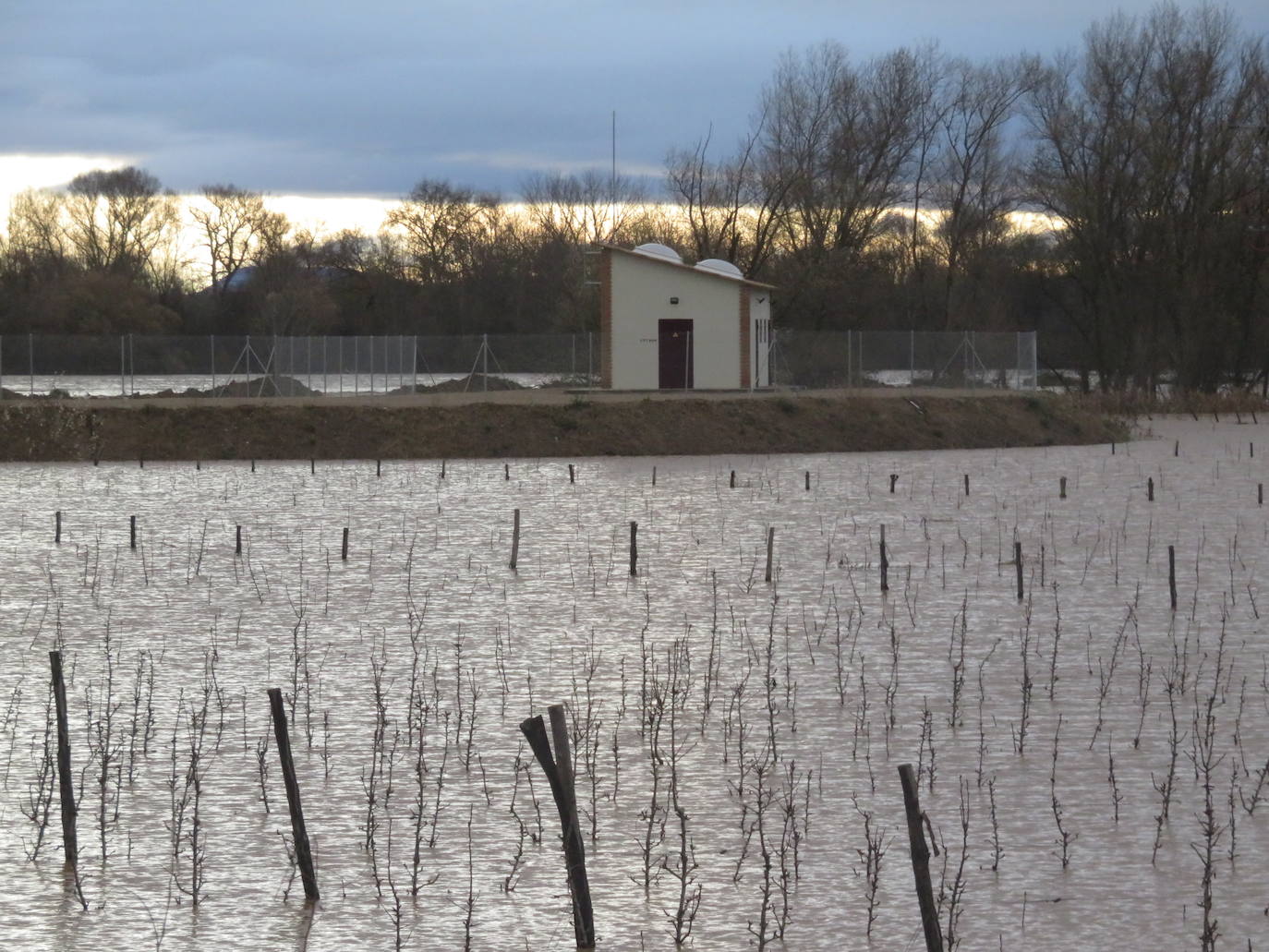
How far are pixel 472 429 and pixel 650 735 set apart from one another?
3145 centimetres

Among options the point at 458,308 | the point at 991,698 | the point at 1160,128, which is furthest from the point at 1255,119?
the point at 991,698

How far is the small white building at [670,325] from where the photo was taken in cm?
→ 5119

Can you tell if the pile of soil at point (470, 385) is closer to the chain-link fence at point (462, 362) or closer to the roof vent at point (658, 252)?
Result: the chain-link fence at point (462, 362)

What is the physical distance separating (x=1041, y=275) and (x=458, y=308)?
97.1 ft

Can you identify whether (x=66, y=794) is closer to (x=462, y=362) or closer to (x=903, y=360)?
(x=462, y=362)

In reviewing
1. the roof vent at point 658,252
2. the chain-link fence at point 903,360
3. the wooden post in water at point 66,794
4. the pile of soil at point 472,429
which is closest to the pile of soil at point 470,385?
the roof vent at point 658,252

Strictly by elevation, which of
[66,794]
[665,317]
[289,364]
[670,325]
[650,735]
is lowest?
[650,735]

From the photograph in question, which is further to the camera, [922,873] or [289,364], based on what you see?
[289,364]

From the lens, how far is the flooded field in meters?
8.18

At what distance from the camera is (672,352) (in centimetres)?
5147

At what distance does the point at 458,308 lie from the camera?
8662 centimetres

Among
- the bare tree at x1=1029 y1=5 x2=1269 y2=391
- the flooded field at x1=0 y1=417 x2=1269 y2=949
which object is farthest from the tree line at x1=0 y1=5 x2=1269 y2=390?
the flooded field at x1=0 y1=417 x2=1269 y2=949

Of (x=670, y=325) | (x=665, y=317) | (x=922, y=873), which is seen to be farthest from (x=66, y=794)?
(x=670, y=325)

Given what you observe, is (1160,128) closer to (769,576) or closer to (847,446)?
(847,446)
